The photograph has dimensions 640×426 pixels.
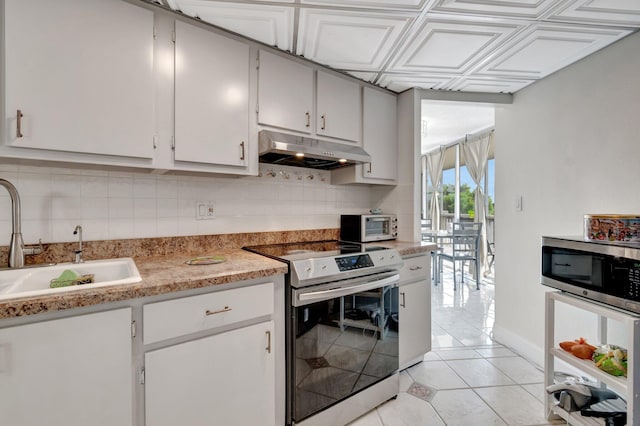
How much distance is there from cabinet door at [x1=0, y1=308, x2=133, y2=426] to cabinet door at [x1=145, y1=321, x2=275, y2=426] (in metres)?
0.10

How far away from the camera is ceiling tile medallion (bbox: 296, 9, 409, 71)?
1558 millimetres

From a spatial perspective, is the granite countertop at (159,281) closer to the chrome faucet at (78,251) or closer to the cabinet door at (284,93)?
the chrome faucet at (78,251)

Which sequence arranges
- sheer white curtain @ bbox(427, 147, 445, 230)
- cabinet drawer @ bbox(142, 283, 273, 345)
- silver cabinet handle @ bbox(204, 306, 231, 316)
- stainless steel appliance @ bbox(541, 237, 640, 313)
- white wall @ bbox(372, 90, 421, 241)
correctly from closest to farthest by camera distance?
1. cabinet drawer @ bbox(142, 283, 273, 345)
2. silver cabinet handle @ bbox(204, 306, 231, 316)
3. stainless steel appliance @ bbox(541, 237, 640, 313)
4. white wall @ bbox(372, 90, 421, 241)
5. sheer white curtain @ bbox(427, 147, 445, 230)

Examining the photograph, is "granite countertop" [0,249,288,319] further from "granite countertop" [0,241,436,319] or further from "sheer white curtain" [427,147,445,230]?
"sheer white curtain" [427,147,445,230]

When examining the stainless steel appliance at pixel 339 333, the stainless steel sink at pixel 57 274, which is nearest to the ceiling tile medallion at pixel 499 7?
the stainless steel appliance at pixel 339 333

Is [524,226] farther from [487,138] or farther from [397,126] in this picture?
[487,138]

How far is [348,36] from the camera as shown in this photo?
1.72 metres

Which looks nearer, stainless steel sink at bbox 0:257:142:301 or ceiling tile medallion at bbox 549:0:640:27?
stainless steel sink at bbox 0:257:142:301

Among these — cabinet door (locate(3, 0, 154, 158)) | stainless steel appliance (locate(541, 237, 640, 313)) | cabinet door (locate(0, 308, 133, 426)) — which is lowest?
cabinet door (locate(0, 308, 133, 426))

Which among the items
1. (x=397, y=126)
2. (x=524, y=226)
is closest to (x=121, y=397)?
(x=397, y=126)

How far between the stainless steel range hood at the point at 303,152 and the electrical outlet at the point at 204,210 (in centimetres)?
48

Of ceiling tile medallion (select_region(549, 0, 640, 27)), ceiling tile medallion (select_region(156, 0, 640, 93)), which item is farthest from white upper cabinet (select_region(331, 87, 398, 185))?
ceiling tile medallion (select_region(549, 0, 640, 27))

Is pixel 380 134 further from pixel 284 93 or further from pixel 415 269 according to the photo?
pixel 415 269

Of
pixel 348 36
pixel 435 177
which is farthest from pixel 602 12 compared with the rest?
pixel 435 177
